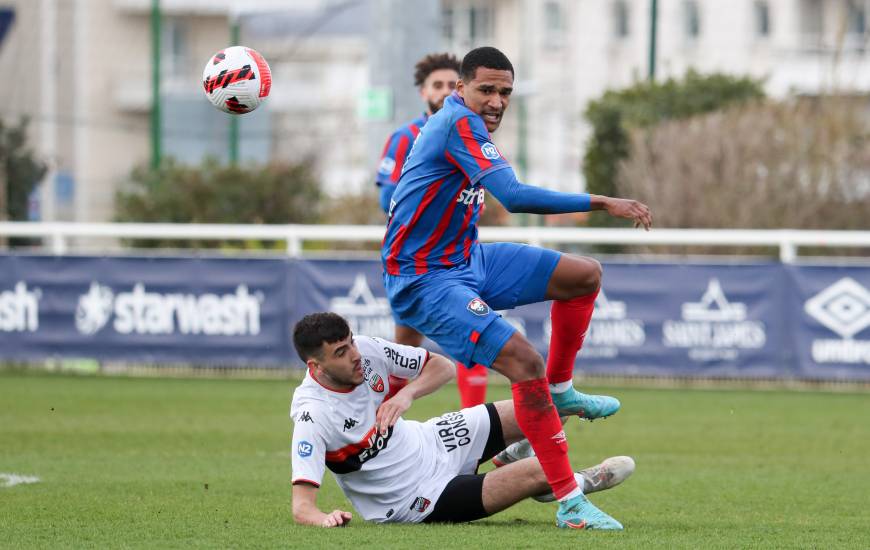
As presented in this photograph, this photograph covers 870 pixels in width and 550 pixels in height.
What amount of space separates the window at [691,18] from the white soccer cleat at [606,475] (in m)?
39.6

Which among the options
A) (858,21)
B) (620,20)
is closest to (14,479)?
(620,20)

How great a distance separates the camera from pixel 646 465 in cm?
996

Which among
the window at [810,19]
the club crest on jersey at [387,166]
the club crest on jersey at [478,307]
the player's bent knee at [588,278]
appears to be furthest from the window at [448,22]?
the club crest on jersey at [478,307]

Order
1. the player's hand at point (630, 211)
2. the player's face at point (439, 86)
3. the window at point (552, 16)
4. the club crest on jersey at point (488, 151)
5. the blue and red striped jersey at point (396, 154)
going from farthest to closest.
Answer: the window at point (552, 16) < the player's face at point (439, 86) < the blue and red striped jersey at point (396, 154) < the club crest on jersey at point (488, 151) < the player's hand at point (630, 211)

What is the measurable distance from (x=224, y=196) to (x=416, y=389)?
51.7 ft

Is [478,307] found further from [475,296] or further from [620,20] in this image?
[620,20]

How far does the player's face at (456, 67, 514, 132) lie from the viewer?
6973 mm

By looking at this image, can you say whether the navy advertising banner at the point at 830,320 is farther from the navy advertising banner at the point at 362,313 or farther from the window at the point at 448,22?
the window at the point at 448,22

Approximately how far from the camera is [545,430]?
6.79 metres

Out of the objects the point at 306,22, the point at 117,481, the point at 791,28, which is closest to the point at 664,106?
the point at 117,481

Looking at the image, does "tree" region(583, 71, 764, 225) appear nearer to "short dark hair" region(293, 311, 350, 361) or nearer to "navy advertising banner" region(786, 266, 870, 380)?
"navy advertising banner" region(786, 266, 870, 380)

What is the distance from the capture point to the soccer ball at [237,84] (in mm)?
8219

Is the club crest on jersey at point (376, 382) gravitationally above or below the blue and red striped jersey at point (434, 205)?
below

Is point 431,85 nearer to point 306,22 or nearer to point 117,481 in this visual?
point 117,481
